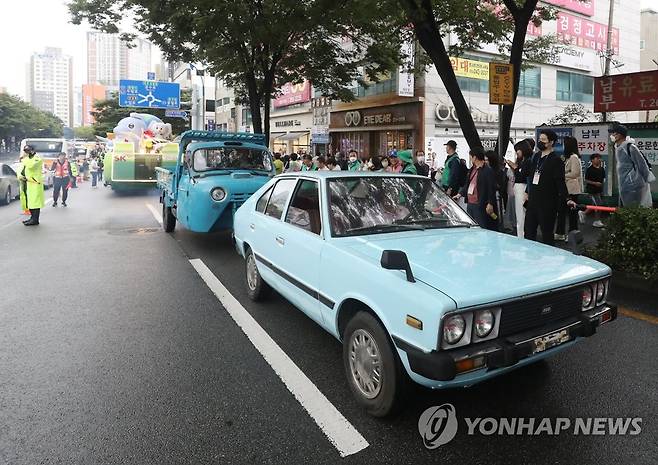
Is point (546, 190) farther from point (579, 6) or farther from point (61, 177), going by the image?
point (579, 6)

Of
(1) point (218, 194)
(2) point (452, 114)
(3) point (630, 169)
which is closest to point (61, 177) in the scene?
(1) point (218, 194)

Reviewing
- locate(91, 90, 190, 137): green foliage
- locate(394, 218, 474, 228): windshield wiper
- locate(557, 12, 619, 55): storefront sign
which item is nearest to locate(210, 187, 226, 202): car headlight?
locate(394, 218, 474, 228): windshield wiper

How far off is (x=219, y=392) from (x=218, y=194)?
4.78 m

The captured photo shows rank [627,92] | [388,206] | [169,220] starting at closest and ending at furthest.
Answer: [388,206], [169,220], [627,92]

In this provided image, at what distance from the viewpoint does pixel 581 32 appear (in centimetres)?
3086

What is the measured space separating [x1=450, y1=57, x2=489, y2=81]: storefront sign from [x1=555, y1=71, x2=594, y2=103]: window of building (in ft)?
23.1

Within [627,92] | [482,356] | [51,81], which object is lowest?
[482,356]

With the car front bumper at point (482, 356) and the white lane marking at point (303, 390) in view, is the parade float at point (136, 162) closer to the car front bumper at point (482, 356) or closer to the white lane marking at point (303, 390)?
the white lane marking at point (303, 390)

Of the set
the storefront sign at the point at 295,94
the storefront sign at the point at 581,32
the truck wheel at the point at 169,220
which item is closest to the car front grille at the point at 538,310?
the truck wheel at the point at 169,220

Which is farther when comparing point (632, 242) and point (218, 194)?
point (218, 194)

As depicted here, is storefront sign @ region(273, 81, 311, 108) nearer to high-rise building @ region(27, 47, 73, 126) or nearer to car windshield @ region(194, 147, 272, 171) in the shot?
car windshield @ region(194, 147, 272, 171)

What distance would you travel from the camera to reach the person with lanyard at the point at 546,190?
20.0ft

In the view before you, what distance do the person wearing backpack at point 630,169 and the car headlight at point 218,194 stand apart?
20.1 feet

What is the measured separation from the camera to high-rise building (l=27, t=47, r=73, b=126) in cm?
15662
